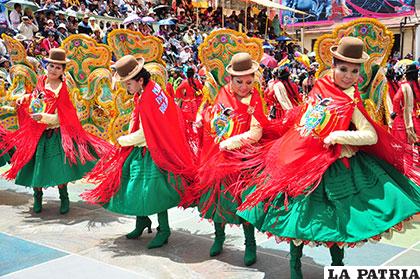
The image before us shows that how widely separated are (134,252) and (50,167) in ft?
4.95

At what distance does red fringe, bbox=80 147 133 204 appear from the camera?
14.9ft

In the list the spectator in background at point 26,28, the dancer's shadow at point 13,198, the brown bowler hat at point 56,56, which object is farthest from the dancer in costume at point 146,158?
the spectator in background at point 26,28

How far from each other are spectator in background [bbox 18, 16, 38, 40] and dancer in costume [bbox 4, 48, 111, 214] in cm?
830

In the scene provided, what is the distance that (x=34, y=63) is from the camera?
266 inches

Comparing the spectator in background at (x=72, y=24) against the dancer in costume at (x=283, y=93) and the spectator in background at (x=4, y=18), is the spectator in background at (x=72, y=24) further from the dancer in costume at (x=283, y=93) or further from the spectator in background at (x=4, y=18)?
the dancer in costume at (x=283, y=93)

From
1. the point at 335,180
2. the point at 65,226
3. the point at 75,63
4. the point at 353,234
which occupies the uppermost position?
the point at 75,63

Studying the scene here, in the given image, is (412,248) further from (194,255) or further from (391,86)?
(391,86)

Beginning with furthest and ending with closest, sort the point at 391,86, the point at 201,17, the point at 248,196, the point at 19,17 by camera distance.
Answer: the point at 201,17, the point at 19,17, the point at 391,86, the point at 248,196

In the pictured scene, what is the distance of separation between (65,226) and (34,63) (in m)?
2.38

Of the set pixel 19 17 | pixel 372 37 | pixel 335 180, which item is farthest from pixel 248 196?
pixel 19 17

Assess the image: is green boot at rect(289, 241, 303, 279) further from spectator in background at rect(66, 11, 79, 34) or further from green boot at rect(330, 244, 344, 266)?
spectator in background at rect(66, 11, 79, 34)

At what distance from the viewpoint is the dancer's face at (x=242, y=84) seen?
13.2 feet

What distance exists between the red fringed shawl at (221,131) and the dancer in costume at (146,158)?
0.27 m

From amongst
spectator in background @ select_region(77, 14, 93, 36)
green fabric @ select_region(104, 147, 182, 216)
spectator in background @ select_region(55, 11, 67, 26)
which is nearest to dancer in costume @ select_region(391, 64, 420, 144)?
green fabric @ select_region(104, 147, 182, 216)
